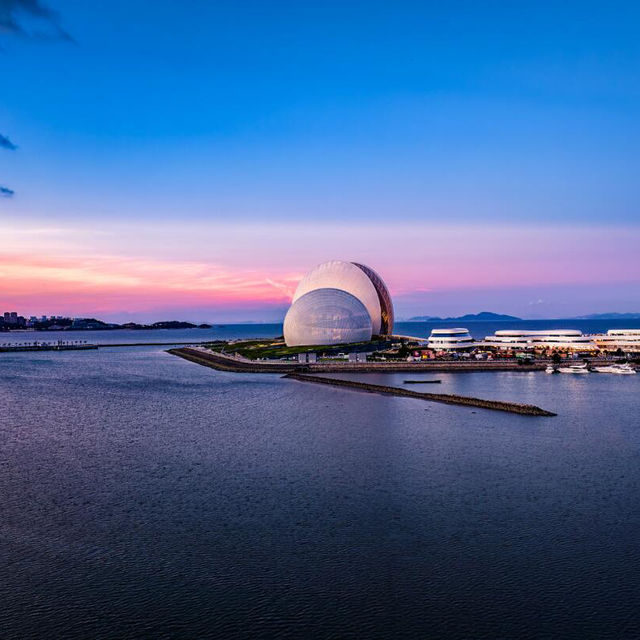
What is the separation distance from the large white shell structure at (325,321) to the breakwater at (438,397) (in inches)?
884

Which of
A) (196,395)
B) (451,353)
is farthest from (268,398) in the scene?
(451,353)

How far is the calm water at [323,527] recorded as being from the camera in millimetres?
12258

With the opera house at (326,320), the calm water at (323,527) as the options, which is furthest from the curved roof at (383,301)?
the calm water at (323,527)

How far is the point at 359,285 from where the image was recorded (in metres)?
90.9

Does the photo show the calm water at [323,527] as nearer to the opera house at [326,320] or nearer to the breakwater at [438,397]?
the breakwater at [438,397]

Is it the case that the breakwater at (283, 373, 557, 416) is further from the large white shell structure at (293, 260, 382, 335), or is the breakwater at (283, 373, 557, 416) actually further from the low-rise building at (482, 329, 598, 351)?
the large white shell structure at (293, 260, 382, 335)

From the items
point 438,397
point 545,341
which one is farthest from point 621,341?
point 438,397

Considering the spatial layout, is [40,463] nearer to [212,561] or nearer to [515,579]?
[212,561]

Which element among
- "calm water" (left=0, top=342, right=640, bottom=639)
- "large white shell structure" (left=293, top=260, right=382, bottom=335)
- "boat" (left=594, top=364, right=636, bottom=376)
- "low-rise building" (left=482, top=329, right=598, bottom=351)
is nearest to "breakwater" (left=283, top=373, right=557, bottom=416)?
"calm water" (left=0, top=342, right=640, bottom=639)

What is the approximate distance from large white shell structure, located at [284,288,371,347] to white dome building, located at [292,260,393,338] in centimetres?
1054

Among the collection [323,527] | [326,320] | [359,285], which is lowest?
[323,527]

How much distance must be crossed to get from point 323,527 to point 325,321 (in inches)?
2365

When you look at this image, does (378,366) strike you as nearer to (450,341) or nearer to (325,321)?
(325,321)

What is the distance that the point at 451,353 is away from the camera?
71188mm
